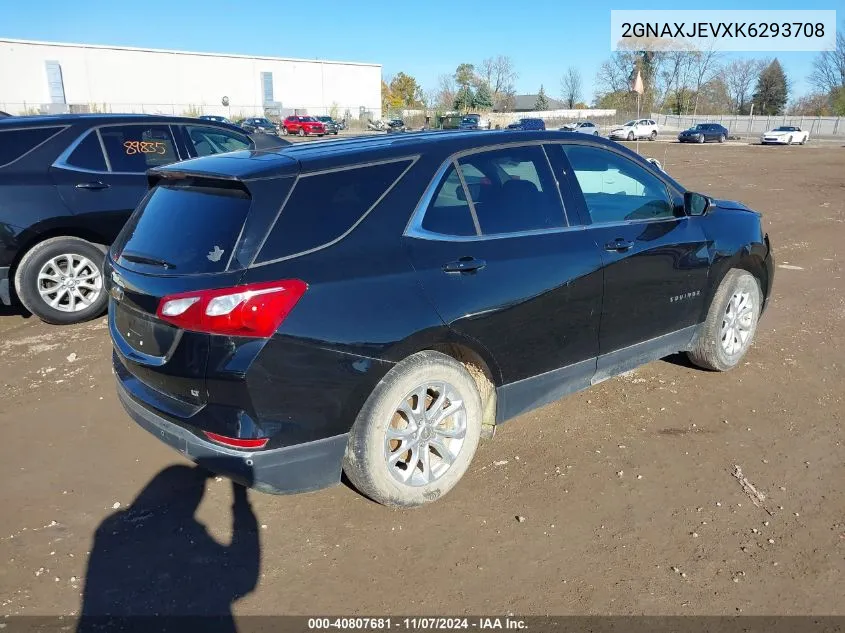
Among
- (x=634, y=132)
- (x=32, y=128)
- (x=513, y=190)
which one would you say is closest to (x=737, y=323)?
(x=513, y=190)

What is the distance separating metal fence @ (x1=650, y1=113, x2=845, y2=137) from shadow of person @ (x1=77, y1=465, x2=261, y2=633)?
66141 mm

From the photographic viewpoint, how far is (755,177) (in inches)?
775

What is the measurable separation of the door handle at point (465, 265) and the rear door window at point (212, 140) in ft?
14.9

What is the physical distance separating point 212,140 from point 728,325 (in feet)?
17.4

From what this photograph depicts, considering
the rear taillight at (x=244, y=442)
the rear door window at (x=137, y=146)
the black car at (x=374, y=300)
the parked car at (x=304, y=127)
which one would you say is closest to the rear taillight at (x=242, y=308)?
the black car at (x=374, y=300)

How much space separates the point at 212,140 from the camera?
691cm

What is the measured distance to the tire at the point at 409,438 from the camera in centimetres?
290

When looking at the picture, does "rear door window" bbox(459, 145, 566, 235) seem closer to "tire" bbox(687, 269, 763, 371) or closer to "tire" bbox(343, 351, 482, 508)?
"tire" bbox(343, 351, 482, 508)

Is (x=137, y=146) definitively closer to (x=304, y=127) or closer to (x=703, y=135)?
(x=703, y=135)

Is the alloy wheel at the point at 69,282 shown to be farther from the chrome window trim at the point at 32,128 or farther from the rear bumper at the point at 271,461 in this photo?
the rear bumper at the point at 271,461

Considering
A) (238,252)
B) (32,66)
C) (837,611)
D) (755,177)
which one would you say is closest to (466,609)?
(837,611)

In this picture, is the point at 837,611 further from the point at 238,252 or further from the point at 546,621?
the point at 238,252

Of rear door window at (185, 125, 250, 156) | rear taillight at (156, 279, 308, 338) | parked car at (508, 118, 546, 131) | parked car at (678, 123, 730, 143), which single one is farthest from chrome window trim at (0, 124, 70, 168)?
parked car at (678, 123, 730, 143)

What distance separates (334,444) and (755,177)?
2035cm
